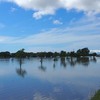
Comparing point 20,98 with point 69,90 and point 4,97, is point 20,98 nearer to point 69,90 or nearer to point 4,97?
point 4,97

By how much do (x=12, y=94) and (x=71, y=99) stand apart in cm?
718

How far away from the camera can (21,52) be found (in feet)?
343

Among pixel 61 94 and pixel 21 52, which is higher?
pixel 21 52

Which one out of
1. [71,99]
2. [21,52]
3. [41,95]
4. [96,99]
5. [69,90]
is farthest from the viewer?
[21,52]

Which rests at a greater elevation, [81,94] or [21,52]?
[21,52]

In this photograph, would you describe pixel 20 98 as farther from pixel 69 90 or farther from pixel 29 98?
pixel 69 90

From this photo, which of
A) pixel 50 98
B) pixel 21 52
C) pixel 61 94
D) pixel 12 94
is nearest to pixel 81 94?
pixel 61 94

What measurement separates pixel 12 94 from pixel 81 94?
7659mm

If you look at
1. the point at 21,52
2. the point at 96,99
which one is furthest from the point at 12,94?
the point at 21,52

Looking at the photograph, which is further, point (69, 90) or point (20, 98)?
point (69, 90)

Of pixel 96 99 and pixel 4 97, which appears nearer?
pixel 96 99

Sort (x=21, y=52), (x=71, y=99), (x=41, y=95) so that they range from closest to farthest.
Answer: (x=71, y=99) → (x=41, y=95) → (x=21, y=52)

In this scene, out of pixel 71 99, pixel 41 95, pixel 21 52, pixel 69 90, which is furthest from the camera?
pixel 21 52

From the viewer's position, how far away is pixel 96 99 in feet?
73.5
